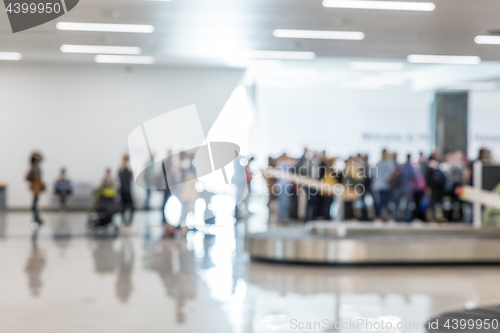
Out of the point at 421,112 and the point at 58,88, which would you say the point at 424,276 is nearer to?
the point at 58,88

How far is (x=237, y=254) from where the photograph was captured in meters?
9.30

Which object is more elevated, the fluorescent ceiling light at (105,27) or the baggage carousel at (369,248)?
the fluorescent ceiling light at (105,27)

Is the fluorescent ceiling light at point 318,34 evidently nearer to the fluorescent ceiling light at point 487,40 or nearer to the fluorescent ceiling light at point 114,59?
the fluorescent ceiling light at point 487,40

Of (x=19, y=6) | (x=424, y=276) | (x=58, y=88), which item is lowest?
(x=424, y=276)

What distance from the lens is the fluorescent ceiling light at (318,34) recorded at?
10.1 ft

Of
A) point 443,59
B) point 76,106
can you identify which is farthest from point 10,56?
point 443,59

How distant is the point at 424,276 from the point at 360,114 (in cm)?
1563

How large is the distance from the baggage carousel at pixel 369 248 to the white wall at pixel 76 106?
505 centimetres

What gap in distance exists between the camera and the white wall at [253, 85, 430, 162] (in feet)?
73.3

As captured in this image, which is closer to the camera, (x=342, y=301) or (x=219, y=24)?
(x=219, y=24)

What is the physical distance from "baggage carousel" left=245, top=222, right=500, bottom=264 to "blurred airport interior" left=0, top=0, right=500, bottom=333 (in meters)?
0.03

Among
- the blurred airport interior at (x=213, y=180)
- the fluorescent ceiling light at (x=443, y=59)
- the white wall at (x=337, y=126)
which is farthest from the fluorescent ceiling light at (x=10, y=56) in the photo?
the white wall at (x=337, y=126)

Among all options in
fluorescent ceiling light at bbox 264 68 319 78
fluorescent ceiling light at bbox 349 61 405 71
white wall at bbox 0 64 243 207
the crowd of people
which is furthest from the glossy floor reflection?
fluorescent ceiling light at bbox 264 68 319 78

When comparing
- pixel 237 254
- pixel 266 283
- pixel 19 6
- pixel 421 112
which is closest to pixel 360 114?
pixel 421 112
